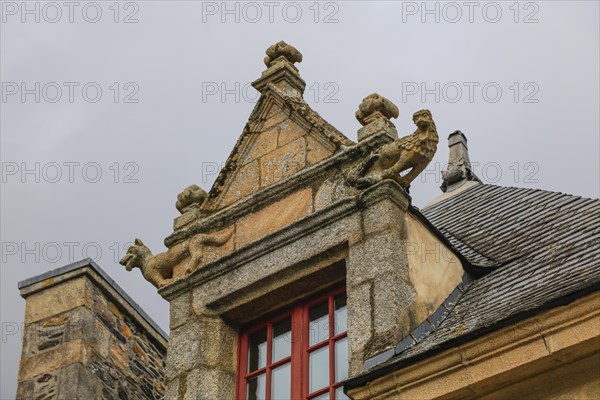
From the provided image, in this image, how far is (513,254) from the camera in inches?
382

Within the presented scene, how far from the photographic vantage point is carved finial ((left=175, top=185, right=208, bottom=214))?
10.6m

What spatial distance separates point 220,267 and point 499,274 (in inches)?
69.9

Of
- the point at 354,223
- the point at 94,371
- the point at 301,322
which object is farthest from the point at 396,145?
the point at 94,371

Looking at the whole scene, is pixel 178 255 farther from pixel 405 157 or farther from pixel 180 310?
pixel 405 157

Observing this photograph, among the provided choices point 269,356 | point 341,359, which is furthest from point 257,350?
point 341,359

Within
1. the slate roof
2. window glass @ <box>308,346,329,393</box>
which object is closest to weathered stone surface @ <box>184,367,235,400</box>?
window glass @ <box>308,346,329,393</box>

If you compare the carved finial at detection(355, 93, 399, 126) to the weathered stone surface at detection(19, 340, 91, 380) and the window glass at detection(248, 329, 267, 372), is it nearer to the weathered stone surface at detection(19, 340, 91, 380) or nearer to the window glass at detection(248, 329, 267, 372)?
the window glass at detection(248, 329, 267, 372)

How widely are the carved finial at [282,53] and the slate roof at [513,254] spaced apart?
63.0 inches

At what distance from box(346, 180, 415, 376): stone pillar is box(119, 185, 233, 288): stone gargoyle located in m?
1.20

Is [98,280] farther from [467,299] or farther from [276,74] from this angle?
[467,299]

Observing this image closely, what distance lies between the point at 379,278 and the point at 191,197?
2.04 meters

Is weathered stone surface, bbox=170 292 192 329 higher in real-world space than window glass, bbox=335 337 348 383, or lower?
higher

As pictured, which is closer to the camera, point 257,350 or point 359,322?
point 359,322

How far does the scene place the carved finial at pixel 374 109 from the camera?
395 inches
